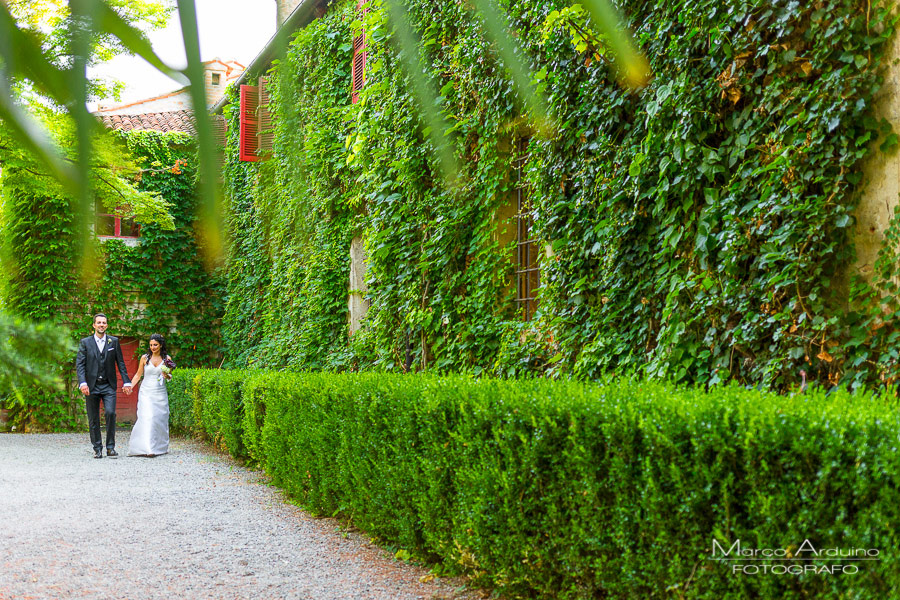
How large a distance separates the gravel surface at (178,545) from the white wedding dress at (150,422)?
5.73ft

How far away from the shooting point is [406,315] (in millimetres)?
7797

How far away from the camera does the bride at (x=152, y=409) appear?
1014 centimetres

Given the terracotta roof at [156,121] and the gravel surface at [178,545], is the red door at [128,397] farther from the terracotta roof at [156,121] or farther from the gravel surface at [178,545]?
the terracotta roof at [156,121]

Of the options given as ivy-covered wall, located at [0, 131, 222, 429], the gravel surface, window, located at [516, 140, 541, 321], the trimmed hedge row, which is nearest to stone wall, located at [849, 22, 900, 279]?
the trimmed hedge row

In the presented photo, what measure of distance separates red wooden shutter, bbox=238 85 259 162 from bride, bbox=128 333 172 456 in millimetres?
10042


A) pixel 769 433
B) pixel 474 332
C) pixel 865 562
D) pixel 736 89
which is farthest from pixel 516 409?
pixel 474 332

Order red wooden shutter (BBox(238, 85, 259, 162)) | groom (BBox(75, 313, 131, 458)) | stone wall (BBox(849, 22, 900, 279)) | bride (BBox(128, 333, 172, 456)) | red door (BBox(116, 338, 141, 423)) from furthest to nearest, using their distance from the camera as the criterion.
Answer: red door (BBox(116, 338, 141, 423)), bride (BBox(128, 333, 172, 456)), groom (BBox(75, 313, 131, 458)), stone wall (BBox(849, 22, 900, 279)), red wooden shutter (BBox(238, 85, 259, 162))

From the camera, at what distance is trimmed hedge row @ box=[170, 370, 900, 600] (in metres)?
2.23

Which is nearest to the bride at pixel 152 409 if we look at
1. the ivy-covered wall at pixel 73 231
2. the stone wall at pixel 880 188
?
the stone wall at pixel 880 188

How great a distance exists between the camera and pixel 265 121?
0.67 m

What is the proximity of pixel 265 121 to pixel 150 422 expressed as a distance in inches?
402

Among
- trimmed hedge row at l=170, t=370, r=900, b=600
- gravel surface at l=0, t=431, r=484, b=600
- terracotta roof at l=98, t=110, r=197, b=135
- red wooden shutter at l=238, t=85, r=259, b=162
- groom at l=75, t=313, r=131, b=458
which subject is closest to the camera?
terracotta roof at l=98, t=110, r=197, b=135

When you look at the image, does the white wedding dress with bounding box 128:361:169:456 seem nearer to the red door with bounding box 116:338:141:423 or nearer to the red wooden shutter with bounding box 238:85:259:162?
the red door with bounding box 116:338:141:423

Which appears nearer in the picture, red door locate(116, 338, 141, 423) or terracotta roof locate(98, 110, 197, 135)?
terracotta roof locate(98, 110, 197, 135)
